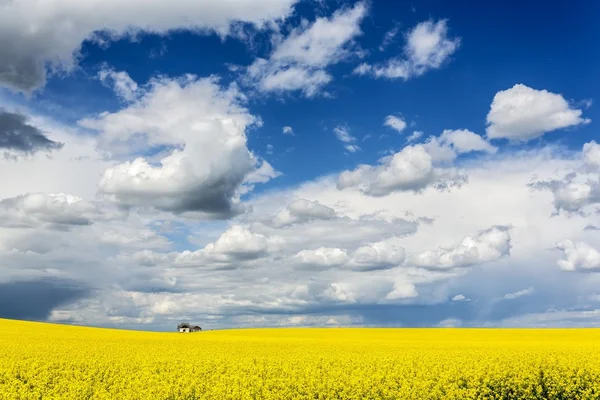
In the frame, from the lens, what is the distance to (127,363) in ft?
81.3

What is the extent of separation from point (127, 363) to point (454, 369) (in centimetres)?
1462

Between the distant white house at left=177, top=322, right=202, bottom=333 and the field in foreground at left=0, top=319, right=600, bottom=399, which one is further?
the distant white house at left=177, top=322, right=202, bottom=333

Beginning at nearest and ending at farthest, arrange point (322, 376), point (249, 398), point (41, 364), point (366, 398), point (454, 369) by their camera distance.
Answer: point (249, 398) < point (366, 398) < point (322, 376) < point (454, 369) < point (41, 364)

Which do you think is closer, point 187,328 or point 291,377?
point 291,377

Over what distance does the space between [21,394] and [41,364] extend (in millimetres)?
7893

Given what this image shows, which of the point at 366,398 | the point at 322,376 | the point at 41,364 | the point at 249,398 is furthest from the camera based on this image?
→ the point at 41,364

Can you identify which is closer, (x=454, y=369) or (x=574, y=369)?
(x=454, y=369)

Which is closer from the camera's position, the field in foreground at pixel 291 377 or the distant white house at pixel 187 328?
the field in foreground at pixel 291 377

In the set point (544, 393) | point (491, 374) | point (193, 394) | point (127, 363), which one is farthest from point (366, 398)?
point (127, 363)

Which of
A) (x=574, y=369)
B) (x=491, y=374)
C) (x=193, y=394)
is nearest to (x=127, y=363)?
(x=193, y=394)

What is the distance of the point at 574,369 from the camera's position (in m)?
24.4

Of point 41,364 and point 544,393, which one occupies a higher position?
point 41,364

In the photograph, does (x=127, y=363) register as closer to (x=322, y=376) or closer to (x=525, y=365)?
(x=322, y=376)

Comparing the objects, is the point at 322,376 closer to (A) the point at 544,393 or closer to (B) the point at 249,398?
(B) the point at 249,398
